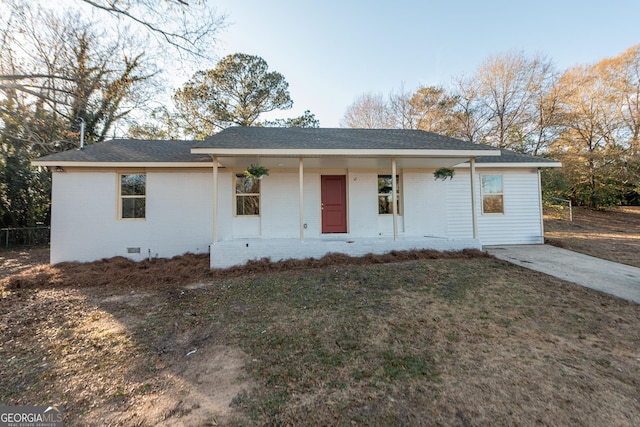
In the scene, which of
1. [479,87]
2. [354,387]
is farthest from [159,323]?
[479,87]

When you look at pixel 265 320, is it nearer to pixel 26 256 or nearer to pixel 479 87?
pixel 26 256

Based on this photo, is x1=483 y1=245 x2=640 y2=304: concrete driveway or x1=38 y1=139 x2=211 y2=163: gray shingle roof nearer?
x1=483 y1=245 x2=640 y2=304: concrete driveway

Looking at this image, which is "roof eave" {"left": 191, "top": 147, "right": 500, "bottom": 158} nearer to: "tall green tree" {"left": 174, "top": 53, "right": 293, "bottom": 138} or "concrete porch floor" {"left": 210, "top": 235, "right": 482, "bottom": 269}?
"concrete porch floor" {"left": 210, "top": 235, "right": 482, "bottom": 269}

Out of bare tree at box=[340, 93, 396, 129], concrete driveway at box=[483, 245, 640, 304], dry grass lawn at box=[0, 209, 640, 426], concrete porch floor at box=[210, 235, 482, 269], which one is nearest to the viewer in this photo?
dry grass lawn at box=[0, 209, 640, 426]

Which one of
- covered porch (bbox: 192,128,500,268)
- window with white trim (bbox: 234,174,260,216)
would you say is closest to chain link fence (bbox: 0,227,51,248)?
covered porch (bbox: 192,128,500,268)

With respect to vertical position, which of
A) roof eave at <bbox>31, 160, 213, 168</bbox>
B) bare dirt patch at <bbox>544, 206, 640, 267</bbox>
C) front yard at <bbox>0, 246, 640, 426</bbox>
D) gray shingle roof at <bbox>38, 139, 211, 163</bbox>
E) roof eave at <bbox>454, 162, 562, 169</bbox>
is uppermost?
gray shingle roof at <bbox>38, 139, 211, 163</bbox>

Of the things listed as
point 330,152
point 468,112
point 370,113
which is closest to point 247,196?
point 330,152

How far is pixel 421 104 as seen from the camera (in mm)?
19828

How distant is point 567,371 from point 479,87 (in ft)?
70.7

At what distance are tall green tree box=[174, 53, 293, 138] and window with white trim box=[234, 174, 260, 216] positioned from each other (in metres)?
10.1

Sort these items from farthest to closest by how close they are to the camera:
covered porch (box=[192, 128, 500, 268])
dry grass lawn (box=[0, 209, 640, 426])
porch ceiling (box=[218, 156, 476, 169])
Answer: porch ceiling (box=[218, 156, 476, 169]) → covered porch (box=[192, 128, 500, 268]) → dry grass lawn (box=[0, 209, 640, 426])

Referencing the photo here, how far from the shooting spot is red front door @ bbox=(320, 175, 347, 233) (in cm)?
850

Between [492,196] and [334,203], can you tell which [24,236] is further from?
[492,196]

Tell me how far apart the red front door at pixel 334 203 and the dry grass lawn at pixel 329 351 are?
128 inches
